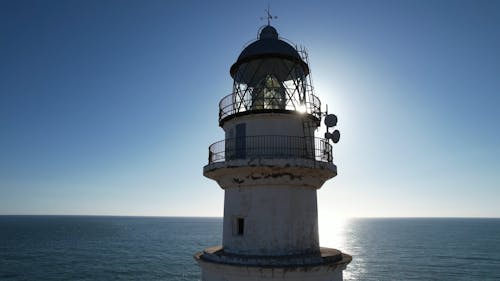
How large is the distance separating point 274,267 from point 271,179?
2367mm

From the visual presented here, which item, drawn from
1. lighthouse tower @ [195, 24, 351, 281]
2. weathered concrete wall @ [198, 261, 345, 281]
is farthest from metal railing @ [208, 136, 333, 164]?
weathered concrete wall @ [198, 261, 345, 281]

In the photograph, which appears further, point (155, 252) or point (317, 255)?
point (155, 252)

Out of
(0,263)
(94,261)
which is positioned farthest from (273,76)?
(0,263)

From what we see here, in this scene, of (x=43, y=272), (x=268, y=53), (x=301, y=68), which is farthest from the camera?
(x=43, y=272)

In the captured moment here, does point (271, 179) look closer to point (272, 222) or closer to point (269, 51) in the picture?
point (272, 222)

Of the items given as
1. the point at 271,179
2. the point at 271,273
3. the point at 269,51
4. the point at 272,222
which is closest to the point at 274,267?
the point at 271,273

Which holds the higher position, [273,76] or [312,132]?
[273,76]

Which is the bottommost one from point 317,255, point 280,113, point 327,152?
point 317,255

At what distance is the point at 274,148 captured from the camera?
34.9 feet

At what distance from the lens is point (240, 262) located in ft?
32.3

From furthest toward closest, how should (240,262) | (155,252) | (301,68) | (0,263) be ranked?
(155,252), (0,263), (301,68), (240,262)

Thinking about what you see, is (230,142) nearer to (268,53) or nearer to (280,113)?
(280,113)

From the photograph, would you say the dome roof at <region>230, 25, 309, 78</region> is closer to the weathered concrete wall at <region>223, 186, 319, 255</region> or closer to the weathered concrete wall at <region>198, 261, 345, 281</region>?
the weathered concrete wall at <region>223, 186, 319, 255</region>

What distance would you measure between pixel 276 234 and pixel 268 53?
18.2 ft
